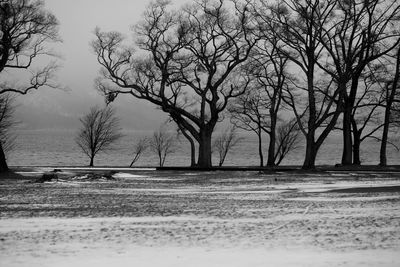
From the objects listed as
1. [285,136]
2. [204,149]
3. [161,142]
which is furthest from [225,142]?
[204,149]

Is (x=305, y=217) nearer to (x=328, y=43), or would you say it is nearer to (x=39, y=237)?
(x=39, y=237)

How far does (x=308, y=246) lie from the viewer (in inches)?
382

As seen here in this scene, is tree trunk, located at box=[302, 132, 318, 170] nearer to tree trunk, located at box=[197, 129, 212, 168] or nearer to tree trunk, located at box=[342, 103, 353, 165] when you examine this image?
tree trunk, located at box=[342, 103, 353, 165]

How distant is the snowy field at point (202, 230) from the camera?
8.89 metres

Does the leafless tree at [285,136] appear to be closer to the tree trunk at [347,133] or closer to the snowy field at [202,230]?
the tree trunk at [347,133]

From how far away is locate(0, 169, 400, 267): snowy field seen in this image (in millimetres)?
8891

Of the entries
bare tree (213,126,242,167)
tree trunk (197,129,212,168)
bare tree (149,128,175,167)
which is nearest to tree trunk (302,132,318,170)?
tree trunk (197,129,212,168)

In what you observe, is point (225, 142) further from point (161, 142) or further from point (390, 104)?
point (390, 104)

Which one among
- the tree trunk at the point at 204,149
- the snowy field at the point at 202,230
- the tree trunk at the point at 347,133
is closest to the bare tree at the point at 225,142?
the tree trunk at the point at 204,149

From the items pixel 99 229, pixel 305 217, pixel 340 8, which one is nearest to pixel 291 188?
pixel 305 217

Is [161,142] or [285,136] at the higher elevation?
[161,142]

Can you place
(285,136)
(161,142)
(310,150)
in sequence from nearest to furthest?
1. (310,150)
2. (285,136)
3. (161,142)

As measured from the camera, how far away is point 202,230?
37.9ft

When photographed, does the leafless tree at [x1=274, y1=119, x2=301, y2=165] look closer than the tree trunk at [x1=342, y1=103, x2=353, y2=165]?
No
